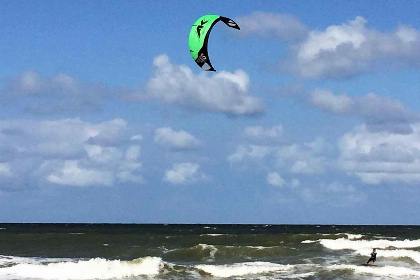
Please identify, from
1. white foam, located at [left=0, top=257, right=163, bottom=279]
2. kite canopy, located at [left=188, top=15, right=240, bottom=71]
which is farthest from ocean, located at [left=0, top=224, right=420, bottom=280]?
kite canopy, located at [left=188, top=15, right=240, bottom=71]

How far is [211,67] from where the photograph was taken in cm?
1675

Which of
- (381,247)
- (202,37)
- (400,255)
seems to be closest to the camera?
(202,37)

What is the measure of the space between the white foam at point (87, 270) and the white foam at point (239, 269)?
7.38 feet

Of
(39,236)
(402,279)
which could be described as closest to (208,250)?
(402,279)

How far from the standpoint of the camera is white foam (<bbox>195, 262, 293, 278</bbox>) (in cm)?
2555

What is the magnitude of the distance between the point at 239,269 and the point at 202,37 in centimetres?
1236

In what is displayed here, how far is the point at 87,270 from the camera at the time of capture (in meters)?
26.1

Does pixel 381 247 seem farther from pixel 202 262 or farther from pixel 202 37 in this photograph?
pixel 202 37

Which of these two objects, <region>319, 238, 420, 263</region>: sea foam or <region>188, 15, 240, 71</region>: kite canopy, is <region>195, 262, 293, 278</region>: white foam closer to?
<region>319, 238, 420, 263</region>: sea foam

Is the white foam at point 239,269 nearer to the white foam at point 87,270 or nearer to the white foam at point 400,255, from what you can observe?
the white foam at point 87,270

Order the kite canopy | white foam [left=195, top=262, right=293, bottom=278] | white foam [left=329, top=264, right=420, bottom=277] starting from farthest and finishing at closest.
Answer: white foam [left=195, top=262, right=293, bottom=278]
white foam [left=329, top=264, right=420, bottom=277]
the kite canopy

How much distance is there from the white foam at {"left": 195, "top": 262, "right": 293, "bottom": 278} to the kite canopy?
1116 centimetres

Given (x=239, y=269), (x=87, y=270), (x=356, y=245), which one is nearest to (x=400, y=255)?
(x=239, y=269)

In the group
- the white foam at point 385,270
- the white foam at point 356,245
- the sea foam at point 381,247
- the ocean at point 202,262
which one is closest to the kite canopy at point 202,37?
the ocean at point 202,262
